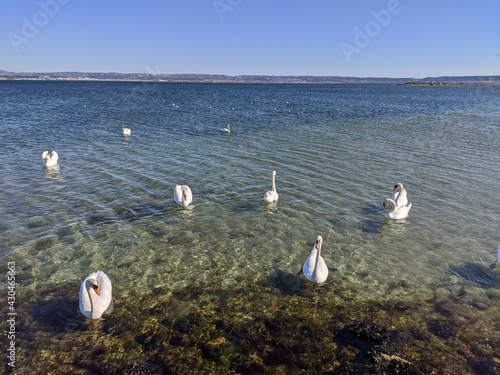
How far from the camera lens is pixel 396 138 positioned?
2667 cm

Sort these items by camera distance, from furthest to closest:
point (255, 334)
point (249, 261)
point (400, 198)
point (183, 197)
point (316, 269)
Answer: point (183, 197) < point (400, 198) < point (249, 261) < point (316, 269) < point (255, 334)

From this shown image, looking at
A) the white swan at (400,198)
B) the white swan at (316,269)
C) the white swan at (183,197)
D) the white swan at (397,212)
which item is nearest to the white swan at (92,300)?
the white swan at (316,269)

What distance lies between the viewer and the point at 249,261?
373 inches

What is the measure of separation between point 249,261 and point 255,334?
2737 millimetres

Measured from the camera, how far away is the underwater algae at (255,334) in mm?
6188

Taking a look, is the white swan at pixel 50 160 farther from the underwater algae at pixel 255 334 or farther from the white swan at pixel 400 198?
the white swan at pixel 400 198

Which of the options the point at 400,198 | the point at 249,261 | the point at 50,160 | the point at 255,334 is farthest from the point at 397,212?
the point at 50,160

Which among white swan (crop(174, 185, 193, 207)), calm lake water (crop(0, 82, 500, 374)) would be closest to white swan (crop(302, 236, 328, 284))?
calm lake water (crop(0, 82, 500, 374))

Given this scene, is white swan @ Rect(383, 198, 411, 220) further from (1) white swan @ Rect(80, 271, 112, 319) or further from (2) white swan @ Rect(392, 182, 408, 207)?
(1) white swan @ Rect(80, 271, 112, 319)

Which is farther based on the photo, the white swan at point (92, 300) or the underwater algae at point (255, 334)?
the white swan at point (92, 300)

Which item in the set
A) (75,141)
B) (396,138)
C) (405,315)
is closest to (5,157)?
(75,141)

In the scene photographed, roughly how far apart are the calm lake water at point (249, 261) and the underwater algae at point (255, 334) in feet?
0.10

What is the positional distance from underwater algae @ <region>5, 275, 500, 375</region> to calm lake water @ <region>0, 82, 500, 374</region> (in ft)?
0.10

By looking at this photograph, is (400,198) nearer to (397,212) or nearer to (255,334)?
(397,212)
